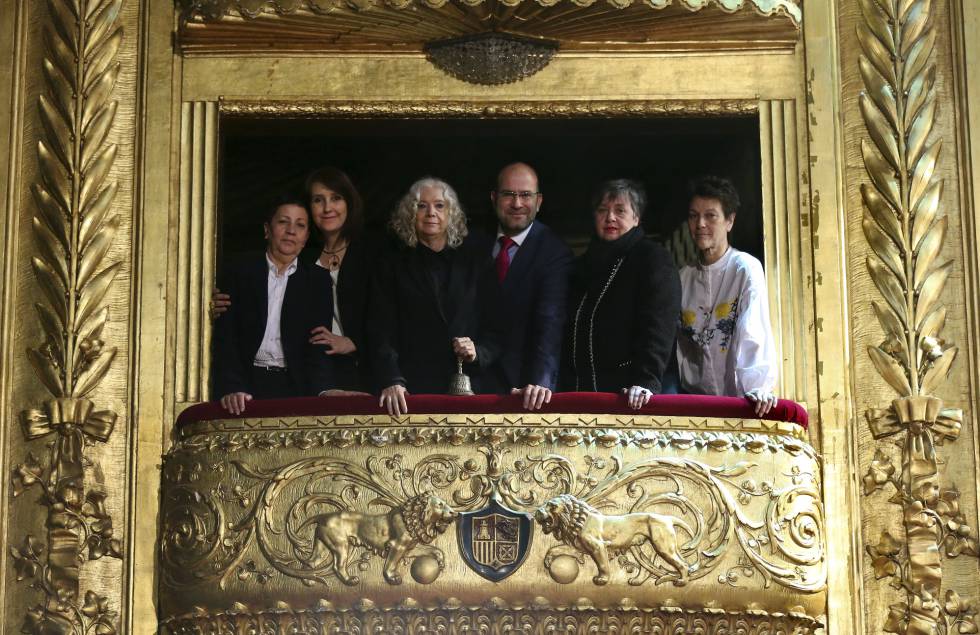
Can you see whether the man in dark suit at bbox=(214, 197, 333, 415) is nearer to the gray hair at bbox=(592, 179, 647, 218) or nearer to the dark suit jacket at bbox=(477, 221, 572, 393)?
the dark suit jacket at bbox=(477, 221, 572, 393)

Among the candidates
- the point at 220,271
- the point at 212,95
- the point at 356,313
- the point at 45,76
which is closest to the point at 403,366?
the point at 356,313

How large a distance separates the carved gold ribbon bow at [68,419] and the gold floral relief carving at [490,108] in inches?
62.8

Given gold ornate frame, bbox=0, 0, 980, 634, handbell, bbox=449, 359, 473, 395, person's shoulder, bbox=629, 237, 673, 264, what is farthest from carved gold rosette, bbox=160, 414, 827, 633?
person's shoulder, bbox=629, 237, 673, 264

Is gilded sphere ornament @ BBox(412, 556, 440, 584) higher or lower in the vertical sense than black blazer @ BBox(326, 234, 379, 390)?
lower

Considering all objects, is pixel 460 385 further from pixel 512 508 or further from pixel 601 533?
pixel 601 533

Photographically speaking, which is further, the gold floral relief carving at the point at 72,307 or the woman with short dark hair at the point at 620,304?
the gold floral relief carving at the point at 72,307

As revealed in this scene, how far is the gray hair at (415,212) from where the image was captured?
888 cm

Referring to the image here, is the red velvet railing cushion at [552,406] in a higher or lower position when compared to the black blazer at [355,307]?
lower

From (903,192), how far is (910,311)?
0.58 meters

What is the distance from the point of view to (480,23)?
909 centimetres

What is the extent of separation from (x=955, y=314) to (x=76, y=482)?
4193 mm

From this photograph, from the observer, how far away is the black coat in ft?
28.0

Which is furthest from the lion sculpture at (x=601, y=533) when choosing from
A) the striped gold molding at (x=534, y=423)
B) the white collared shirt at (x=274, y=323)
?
the white collared shirt at (x=274, y=323)

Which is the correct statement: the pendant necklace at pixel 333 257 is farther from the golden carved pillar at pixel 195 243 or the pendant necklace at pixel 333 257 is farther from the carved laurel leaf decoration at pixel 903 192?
the carved laurel leaf decoration at pixel 903 192
